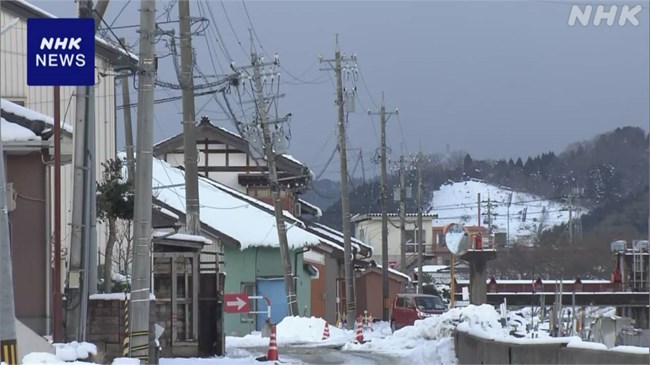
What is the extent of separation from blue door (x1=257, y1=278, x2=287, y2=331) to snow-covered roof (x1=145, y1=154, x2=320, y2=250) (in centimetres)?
163

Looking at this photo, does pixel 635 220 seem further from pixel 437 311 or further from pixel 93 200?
pixel 437 311

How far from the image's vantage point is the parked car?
45656 millimetres

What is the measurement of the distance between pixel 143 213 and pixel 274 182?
821 inches

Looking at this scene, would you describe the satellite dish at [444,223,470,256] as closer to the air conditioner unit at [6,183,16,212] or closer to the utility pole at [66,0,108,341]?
the air conditioner unit at [6,183,16,212]

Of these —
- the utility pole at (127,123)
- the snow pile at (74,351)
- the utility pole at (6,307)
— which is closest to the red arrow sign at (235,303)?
the utility pole at (127,123)

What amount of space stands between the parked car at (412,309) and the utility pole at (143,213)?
28164 millimetres

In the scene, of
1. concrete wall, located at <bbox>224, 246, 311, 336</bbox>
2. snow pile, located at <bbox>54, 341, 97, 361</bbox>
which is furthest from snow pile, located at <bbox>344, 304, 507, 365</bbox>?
concrete wall, located at <bbox>224, 246, 311, 336</bbox>

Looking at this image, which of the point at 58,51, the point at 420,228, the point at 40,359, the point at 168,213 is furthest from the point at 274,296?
the point at 40,359

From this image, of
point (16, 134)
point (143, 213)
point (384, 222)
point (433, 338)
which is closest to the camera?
point (143, 213)

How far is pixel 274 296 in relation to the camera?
4869cm

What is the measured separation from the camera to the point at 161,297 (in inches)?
973

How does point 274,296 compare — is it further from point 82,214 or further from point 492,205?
point 492,205

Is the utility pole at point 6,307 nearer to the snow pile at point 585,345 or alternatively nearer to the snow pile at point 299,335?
the snow pile at point 585,345

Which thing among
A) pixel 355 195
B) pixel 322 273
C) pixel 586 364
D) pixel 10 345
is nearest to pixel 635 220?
pixel 586 364
